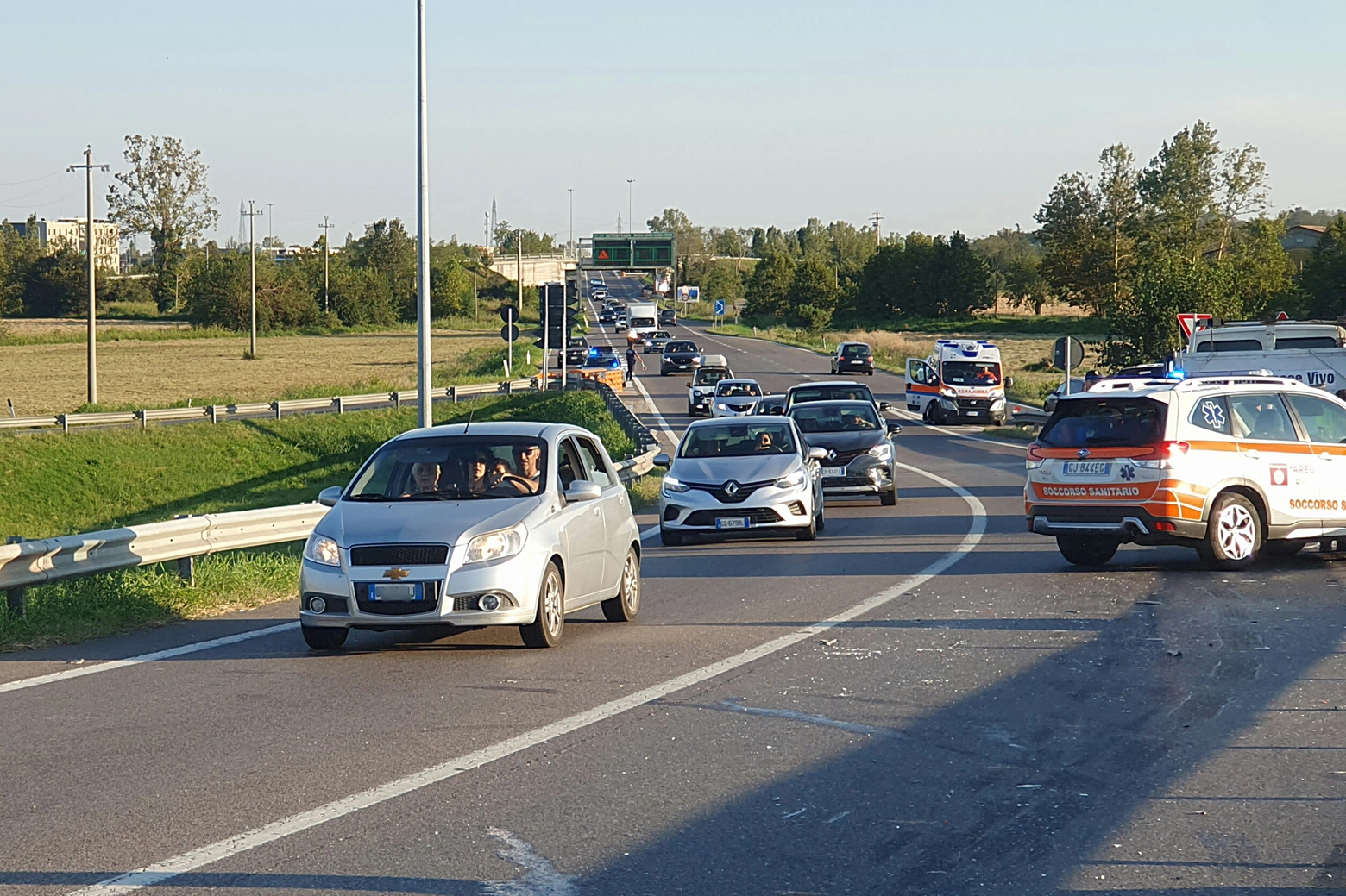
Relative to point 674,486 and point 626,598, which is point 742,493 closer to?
point 674,486

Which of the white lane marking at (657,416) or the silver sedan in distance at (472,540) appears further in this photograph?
the white lane marking at (657,416)

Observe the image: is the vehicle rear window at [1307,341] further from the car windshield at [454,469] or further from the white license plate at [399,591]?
the white license plate at [399,591]

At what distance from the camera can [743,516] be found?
59.5 ft

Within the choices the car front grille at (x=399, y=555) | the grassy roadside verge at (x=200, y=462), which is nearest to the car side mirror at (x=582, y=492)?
the car front grille at (x=399, y=555)

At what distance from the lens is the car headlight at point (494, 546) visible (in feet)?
33.3

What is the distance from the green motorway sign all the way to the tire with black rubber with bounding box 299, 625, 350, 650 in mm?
99191

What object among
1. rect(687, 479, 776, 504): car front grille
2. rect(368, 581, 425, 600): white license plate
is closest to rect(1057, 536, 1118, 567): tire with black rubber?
rect(687, 479, 776, 504): car front grille

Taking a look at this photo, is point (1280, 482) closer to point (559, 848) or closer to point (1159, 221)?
point (559, 848)

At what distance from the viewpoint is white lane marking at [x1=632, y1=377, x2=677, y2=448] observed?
4144 centimetres

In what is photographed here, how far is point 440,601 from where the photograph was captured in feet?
32.8

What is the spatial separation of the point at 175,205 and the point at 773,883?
457 ft

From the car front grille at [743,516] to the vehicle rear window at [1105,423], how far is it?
3.91 meters

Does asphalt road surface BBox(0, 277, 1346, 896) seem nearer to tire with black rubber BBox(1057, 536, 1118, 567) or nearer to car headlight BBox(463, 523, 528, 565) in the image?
car headlight BBox(463, 523, 528, 565)

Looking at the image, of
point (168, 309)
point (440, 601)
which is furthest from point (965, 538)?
point (168, 309)
